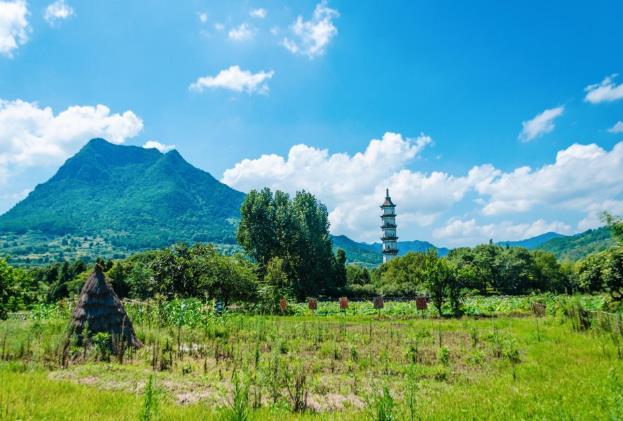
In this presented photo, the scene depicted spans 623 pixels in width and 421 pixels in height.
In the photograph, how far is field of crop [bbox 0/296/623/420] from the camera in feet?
20.1

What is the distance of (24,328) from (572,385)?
50.4 ft

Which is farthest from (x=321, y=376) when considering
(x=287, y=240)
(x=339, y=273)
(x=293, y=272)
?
(x=339, y=273)

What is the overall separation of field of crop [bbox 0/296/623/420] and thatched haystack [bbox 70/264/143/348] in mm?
568

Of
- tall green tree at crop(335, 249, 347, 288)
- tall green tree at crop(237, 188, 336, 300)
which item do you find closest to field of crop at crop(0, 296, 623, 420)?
tall green tree at crop(237, 188, 336, 300)

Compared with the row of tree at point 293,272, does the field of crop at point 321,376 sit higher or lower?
lower

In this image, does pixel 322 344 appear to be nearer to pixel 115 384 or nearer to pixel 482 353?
pixel 482 353

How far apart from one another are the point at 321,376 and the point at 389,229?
120789 mm

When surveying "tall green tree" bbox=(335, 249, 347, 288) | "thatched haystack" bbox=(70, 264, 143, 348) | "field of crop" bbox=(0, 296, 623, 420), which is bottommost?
"field of crop" bbox=(0, 296, 623, 420)

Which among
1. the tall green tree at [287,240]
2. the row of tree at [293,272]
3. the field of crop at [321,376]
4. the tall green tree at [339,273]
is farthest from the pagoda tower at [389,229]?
the field of crop at [321,376]

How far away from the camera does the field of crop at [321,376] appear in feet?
20.1

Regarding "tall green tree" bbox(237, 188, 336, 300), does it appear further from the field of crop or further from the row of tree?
the field of crop

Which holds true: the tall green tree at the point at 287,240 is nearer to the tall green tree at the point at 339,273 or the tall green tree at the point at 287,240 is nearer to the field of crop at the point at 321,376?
the tall green tree at the point at 339,273

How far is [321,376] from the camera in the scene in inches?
373

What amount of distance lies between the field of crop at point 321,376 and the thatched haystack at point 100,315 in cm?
57
